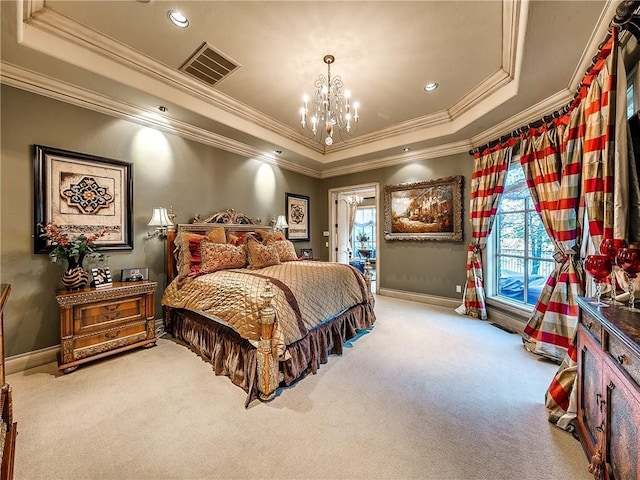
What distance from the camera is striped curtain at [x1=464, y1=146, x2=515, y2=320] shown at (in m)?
3.56

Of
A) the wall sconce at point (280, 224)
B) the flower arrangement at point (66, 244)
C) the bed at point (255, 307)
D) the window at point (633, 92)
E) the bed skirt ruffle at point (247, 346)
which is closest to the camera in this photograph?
→ the window at point (633, 92)

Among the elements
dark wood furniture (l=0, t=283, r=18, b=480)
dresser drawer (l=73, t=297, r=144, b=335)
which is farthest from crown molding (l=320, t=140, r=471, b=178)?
dark wood furniture (l=0, t=283, r=18, b=480)

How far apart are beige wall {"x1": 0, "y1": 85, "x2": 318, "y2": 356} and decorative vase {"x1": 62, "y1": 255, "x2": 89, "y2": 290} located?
0.72ft

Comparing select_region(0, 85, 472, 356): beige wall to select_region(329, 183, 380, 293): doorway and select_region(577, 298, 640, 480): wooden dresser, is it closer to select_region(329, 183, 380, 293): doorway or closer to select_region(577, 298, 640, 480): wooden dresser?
select_region(329, 183, 380, 293): doorway

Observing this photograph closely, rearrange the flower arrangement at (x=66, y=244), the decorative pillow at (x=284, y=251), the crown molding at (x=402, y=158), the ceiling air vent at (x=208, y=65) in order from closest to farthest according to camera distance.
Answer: the flower arrangement at (x=66, y=244)
the ceiling air vent at (x=208, y=65)
the decorative pillow at (x=284, y=251)
the crown molding at (x=402, y=158)

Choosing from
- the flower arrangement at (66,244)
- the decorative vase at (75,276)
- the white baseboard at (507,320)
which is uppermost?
the flower arrangement at (66,244)

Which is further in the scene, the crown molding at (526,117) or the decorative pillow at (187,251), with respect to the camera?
the decorative pillow at (187,251)

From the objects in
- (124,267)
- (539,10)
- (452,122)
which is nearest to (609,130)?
(539,10)

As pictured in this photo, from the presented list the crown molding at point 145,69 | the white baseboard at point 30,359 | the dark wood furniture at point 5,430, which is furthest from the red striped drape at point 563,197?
the white baseboard at point 30,359

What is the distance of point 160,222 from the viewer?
3082 millimetres

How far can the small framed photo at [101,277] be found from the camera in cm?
263

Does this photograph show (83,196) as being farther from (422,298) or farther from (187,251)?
(422,298)

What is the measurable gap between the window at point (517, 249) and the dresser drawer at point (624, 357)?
234 centimetres

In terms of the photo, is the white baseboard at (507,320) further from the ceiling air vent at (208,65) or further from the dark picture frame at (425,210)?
the ceiling air vent at (208,65)
